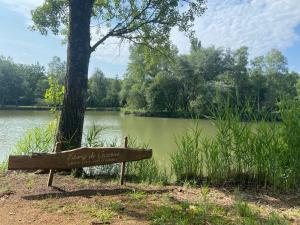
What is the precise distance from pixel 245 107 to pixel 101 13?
4.26m

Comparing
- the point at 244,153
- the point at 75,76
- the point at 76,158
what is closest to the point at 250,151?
the point at 244,153

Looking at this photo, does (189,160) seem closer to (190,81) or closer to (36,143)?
(36,143)

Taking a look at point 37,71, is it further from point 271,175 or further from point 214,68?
point 271,175

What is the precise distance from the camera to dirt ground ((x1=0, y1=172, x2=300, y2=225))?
3191 millimetres

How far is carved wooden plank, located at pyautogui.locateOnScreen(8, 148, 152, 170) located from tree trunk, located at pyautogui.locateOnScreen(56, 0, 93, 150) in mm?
991

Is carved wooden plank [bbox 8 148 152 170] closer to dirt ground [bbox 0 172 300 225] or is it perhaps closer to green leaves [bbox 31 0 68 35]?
dirt ground [bbox 0 172 300 225]

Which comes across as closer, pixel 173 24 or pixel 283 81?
pixel 173 24

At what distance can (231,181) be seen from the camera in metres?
4.65

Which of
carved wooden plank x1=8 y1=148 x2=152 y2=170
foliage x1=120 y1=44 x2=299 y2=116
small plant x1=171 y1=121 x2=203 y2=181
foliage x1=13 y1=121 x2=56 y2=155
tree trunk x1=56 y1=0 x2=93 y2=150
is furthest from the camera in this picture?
foliage x1=120 y1=44 x2=299 y2=116

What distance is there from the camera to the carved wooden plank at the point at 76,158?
418 centimetres

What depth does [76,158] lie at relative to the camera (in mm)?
4477

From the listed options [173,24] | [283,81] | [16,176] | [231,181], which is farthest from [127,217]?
[283,81]

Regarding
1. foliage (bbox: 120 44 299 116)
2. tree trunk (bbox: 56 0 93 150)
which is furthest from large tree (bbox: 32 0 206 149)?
foliage (bbox: 120 44 299 116)

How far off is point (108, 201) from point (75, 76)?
237cm
